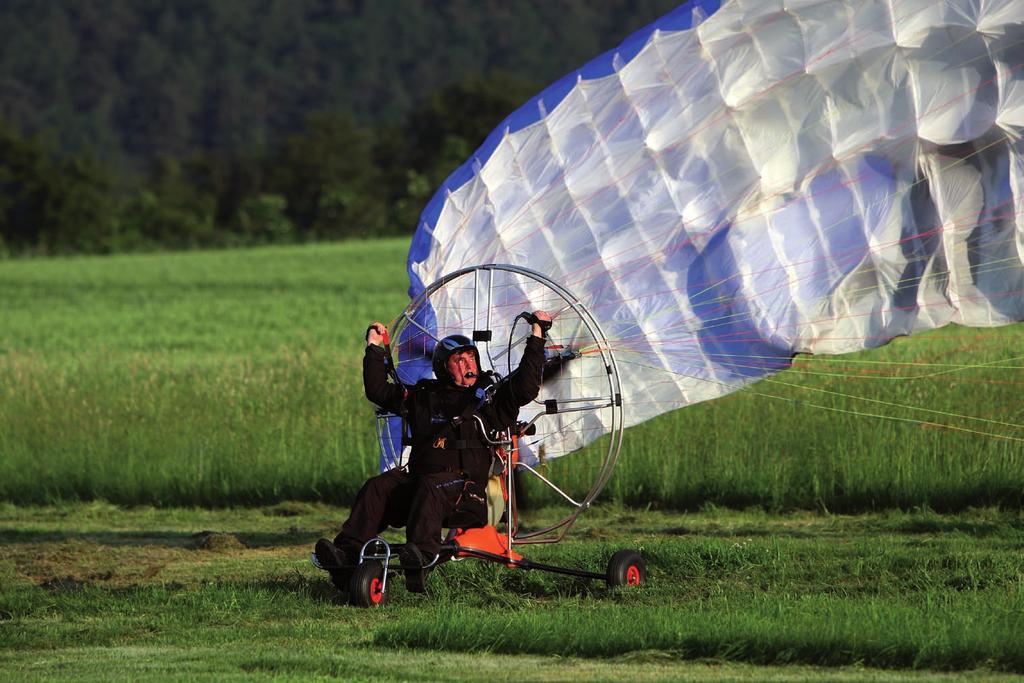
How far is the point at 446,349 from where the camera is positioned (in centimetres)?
801

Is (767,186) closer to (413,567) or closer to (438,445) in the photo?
(438,445)

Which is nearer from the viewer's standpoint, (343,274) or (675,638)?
(675,638)

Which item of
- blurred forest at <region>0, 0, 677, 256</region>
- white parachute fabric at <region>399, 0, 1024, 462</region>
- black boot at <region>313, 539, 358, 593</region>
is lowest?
black boot at <region>313, 539, 358, 593</region>

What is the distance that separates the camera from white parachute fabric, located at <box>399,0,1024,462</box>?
819cm

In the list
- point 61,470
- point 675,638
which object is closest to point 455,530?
point 675,638

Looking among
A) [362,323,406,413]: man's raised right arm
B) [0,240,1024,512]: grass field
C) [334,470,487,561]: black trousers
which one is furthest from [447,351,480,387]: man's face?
[0,240,1024,512]: grass field

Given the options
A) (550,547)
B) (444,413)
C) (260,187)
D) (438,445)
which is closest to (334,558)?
(438,445)

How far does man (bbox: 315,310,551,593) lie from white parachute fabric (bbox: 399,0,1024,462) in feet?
3.37

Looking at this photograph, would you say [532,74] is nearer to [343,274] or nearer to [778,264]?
[343,274]

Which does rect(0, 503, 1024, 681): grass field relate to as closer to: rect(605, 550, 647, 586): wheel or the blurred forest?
rect(605, 550, 647, 586): wheel

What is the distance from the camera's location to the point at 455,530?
314 inches

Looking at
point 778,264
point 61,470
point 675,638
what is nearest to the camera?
point 675,638

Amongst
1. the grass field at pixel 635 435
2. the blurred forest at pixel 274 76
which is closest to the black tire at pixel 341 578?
the grass field at pixel 635 435

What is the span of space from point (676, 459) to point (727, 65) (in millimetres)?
4062
